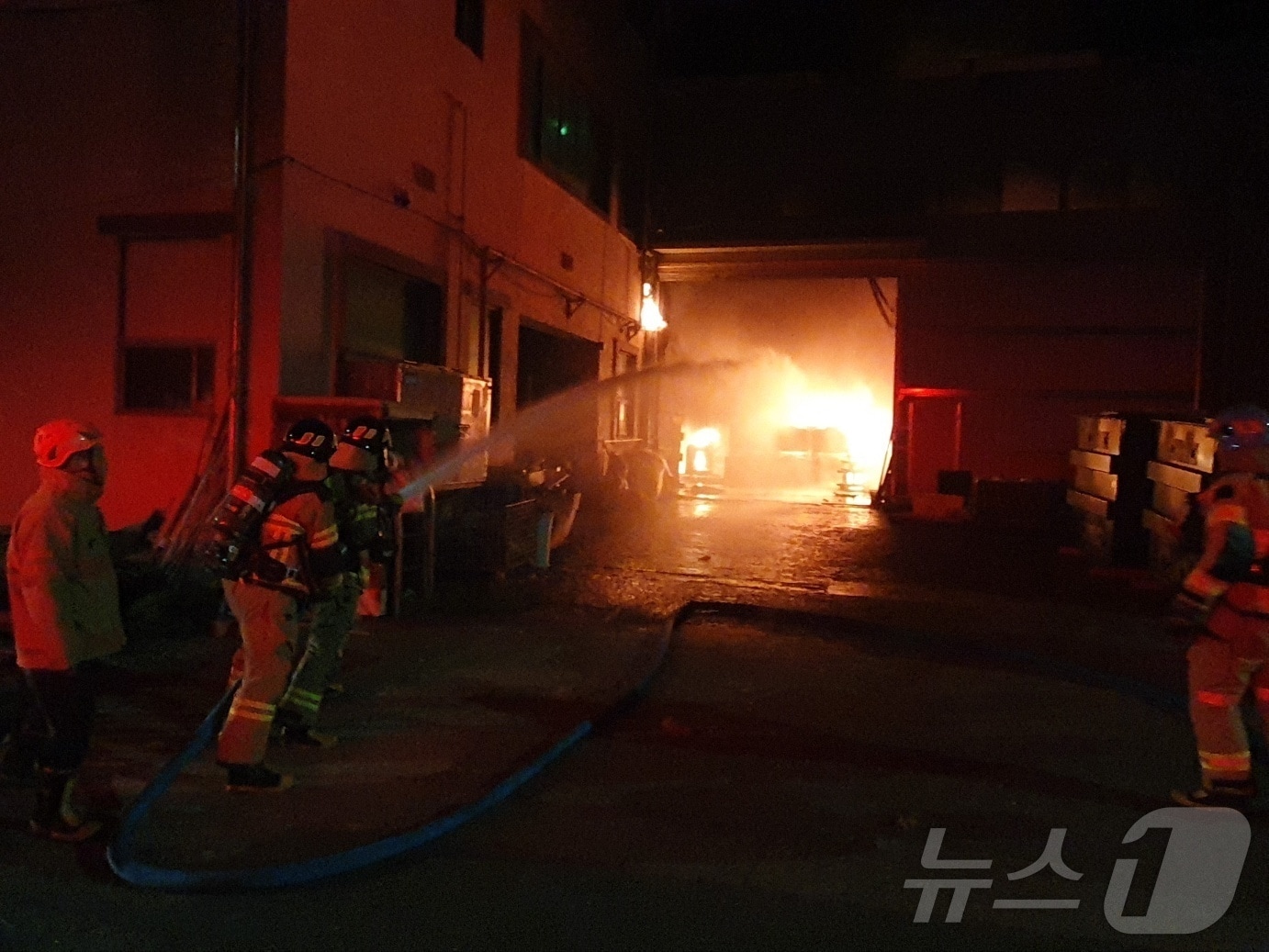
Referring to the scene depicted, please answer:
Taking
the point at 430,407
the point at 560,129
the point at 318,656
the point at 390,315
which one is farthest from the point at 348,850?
the point at 560,129

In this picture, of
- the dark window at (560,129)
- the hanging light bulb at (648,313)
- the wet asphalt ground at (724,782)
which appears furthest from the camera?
the hanging light bulb at (648,313)

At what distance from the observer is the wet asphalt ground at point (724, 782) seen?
11.3 feet

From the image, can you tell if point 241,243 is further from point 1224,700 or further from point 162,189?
point 1224,700

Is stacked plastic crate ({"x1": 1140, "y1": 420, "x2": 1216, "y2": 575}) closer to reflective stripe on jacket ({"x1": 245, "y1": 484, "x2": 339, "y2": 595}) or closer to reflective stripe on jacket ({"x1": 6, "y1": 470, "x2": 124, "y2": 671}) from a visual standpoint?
reflective stripe on jacket ({"x1": 245, "y1": 484, "x2": 339, "y2": 595})

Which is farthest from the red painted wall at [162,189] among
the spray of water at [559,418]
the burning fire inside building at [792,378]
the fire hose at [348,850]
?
the burning fire inside building at [792,378]

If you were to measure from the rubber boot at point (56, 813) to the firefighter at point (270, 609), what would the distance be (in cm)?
64

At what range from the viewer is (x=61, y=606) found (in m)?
3.89

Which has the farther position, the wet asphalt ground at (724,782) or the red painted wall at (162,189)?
the red painted wall at (162,189)

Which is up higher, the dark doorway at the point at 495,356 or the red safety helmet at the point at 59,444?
the dark doorway at the point at 495,356

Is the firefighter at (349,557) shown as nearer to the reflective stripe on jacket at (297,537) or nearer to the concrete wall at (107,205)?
the reflective stripe on jacket at (297,537)

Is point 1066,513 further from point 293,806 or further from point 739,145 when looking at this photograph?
point 293,806

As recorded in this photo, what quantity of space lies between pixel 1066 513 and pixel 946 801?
40.7 feet

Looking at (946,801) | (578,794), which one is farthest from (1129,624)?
(578,794)

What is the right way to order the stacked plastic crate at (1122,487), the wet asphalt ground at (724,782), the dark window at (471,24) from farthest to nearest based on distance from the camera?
the stacked plastic crate at (1122,487)
the dark window at (471,24)
the wet asphalt ground at (724,782)
